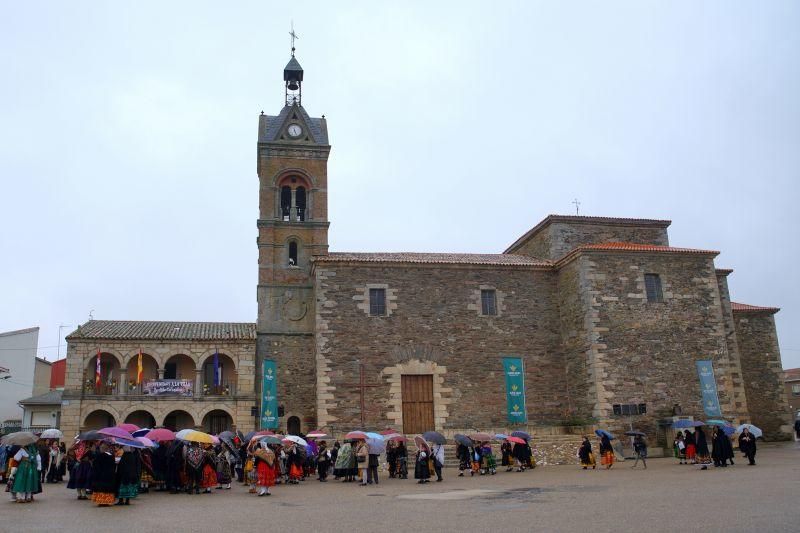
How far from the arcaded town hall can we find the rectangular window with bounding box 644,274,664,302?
51 millimetres

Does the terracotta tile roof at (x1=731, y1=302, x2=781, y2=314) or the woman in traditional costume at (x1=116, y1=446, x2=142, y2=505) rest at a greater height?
the terracotta tile roof at (x1=731, y1=302, x2=781, y2=314)

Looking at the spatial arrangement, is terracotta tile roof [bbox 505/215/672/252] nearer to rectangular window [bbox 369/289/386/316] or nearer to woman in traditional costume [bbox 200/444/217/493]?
rectangular window [bbox 369/289/386/316]

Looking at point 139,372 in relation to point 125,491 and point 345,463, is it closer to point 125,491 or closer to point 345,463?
point 345,463

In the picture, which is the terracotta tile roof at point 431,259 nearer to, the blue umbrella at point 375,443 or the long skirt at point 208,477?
the blue umbrella at point 375,443

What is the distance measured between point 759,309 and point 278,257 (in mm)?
22410

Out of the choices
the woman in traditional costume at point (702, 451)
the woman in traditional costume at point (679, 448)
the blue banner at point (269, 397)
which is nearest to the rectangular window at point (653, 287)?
the woman in traditional costume at point (679, 448)

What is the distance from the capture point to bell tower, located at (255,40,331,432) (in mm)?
29766

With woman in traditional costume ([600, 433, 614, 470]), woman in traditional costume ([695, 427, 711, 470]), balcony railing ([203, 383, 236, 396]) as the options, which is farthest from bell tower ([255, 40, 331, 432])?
woman in traditional costume ([695, 427, 711, 470])

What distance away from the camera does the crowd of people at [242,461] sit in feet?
45.8

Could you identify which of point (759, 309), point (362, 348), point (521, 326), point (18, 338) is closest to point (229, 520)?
point (362, 348)

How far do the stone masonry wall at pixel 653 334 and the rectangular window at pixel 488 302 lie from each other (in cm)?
401

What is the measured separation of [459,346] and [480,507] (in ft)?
48.8

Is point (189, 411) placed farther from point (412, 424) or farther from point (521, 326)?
point (521, 326)

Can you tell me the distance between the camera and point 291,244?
32.6 metres
